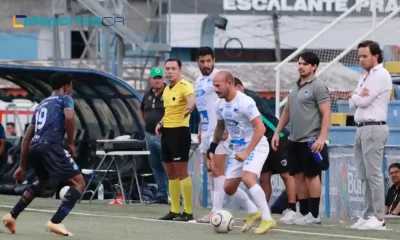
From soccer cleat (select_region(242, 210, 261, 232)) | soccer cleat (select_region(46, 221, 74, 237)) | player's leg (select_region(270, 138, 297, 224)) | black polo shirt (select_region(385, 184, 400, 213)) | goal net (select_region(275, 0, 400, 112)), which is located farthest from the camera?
goal net (select_region(275, 0, 400, 112))

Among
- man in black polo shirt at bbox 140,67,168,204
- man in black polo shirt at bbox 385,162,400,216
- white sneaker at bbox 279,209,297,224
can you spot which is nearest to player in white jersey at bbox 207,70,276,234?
white sneaker at bbox 279,209,297,224

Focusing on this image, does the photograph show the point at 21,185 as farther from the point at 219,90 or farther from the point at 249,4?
the point at 249,4

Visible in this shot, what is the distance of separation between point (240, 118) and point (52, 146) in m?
1.96

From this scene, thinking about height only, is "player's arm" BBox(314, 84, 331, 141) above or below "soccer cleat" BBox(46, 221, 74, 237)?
above

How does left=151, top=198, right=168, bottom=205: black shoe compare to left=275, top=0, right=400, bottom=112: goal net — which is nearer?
left=151, top=198, right=168, bottom=205: black shoe

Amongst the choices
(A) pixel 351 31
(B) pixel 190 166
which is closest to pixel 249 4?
(A) pixel 351 31

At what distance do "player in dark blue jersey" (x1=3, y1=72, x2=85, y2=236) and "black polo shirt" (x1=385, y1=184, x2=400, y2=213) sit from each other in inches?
198

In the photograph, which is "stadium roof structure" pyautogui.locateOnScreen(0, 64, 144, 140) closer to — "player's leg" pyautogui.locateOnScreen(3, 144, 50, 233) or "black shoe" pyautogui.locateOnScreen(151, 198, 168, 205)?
"black shoe" pyautogui.locateOnScreen(151, 198, 168, 205)

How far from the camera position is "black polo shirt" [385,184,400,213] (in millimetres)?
15094

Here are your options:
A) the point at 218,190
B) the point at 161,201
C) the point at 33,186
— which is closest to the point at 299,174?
the point at 218,190

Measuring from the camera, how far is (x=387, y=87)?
1253cm

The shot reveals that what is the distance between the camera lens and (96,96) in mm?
20578

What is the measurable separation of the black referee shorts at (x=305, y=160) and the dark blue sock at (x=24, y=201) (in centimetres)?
293

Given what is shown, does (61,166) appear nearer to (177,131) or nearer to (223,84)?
(223,84)
